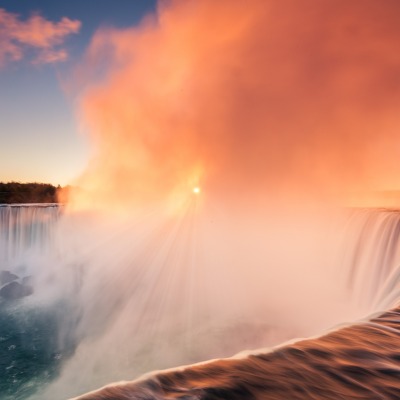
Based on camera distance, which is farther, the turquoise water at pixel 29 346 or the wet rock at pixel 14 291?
the wet rock at pixel 14 291

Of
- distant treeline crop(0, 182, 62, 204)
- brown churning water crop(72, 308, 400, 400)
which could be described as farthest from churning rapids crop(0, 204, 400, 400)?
distant treeline crop(0, 182, 62, 204)

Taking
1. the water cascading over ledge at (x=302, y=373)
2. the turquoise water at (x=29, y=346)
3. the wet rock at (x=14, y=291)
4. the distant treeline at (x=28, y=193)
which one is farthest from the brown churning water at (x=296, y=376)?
the distant treeline at (x=28, y=193)

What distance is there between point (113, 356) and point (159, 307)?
3221mm

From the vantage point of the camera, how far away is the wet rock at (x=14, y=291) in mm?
11938

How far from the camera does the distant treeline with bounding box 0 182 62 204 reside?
90.8 feet

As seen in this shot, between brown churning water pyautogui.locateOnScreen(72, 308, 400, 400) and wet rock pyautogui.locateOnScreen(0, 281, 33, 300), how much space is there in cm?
1280

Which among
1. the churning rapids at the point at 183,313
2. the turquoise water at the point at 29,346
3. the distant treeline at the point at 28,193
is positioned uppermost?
the distant treeline at the point at 28,193

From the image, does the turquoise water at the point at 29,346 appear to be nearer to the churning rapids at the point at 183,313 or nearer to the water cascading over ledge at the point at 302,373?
the churning rapids at the point at 183,313

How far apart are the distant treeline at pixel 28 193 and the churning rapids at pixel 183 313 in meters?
10.7

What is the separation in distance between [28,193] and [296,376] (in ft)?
108

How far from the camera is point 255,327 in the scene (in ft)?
28.1

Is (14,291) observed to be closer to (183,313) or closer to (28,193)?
(183,313)

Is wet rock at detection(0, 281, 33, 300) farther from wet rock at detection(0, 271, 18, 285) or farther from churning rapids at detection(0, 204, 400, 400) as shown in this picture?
wet rock at detection(0, 271, 18, 285)

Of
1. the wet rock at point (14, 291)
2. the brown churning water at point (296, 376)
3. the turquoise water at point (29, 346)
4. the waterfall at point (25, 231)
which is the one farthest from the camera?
the waterfall at point (25, 231)
